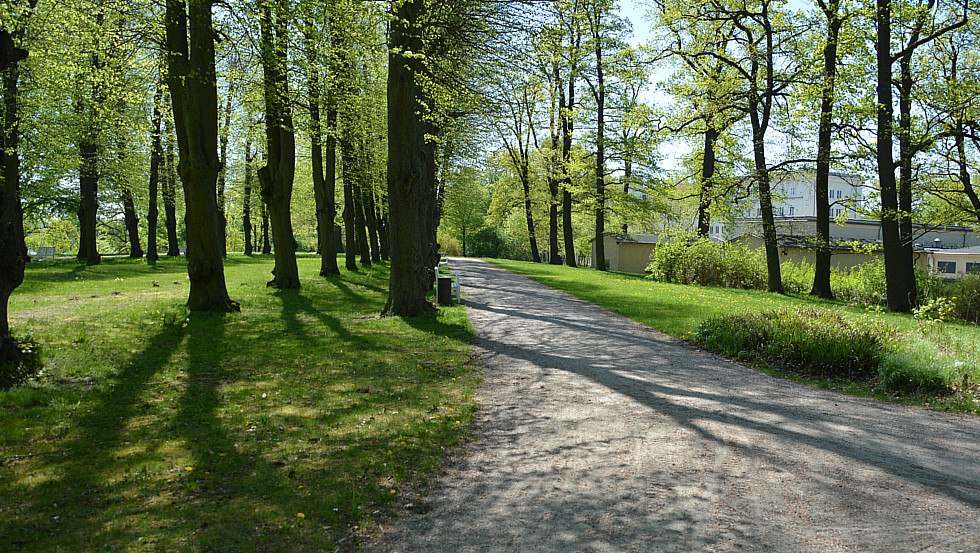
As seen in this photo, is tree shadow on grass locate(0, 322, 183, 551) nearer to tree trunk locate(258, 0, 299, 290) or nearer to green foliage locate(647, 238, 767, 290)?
tree trunk locate(258, 0, 299, 290)

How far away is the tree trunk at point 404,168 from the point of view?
38.4 feet

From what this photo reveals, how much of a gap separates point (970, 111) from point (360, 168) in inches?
781

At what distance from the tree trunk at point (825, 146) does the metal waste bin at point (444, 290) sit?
13.5 metres

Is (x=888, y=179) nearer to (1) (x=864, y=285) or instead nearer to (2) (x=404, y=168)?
(1) (x=864, y=285)

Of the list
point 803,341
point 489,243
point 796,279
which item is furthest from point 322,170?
point 489,243

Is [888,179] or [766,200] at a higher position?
[888,179]

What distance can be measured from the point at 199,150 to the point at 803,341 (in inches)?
419

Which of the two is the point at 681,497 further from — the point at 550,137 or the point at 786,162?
the point at 550,137

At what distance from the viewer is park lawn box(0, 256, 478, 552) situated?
3631 millimetres

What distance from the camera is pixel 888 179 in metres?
18.2

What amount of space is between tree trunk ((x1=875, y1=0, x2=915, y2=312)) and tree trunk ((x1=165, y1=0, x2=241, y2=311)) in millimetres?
17006

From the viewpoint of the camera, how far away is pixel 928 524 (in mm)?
3812

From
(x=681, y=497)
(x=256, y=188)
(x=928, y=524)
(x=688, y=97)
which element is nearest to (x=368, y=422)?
(x=681, y=497)

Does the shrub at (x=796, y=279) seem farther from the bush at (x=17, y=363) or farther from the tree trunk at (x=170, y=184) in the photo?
the tree trunk at (x=170, y=184)
